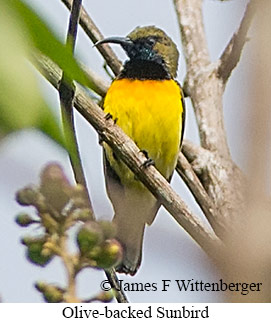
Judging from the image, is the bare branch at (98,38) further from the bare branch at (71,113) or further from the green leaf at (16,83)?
the green leaf at (16,83)

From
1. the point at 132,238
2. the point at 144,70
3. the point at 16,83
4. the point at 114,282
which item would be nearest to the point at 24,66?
the point at 16,83

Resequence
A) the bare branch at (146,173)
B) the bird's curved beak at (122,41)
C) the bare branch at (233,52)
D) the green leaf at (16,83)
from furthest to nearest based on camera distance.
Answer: the bird's curved beak at (122,41)
the bare branch at (233,52)
the bare branch at (146,173)
the green leaf at (16,83)

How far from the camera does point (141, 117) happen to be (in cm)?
267

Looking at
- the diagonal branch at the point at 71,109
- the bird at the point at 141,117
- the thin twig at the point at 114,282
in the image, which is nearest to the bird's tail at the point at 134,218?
the bird at the point at 141,117

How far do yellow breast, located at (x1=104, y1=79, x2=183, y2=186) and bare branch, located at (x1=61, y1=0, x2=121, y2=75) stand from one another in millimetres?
157

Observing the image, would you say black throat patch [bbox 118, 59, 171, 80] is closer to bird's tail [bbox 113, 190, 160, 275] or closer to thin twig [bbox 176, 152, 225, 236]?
thin twig [bbox 176, 152, 225, 236]

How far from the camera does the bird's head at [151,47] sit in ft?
9.59

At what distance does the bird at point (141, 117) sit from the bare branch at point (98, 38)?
0.15 ft

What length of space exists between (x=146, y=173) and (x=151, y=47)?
940mm

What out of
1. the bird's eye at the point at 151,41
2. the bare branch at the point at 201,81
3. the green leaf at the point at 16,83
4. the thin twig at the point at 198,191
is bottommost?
the thin twig at the point at 198,191

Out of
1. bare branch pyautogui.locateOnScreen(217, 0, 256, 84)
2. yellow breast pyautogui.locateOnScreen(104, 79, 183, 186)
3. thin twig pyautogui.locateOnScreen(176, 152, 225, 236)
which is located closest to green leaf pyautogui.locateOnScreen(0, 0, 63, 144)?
thin twig pyautogui.locateOnScreen(176, 152, 225, 236)

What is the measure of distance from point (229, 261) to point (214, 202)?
59.8 inches

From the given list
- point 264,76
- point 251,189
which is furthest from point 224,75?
point 251,189

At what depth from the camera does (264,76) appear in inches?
37.8
